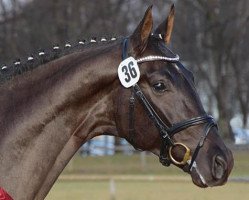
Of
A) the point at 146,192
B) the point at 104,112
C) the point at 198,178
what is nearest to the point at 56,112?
the point at 104,112

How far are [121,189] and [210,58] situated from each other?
1921cm

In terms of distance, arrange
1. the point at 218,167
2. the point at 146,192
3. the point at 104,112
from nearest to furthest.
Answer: the point at 218,167 < the point at 104,112 < the point at 146,192

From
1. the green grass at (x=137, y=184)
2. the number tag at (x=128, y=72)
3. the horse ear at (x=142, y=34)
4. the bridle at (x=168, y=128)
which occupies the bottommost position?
the green grass at (x=137, y=184)

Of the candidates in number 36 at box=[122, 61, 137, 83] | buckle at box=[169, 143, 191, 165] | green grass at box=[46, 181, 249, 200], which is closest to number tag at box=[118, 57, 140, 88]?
number 36 at box=[122, 61, 137, 83]

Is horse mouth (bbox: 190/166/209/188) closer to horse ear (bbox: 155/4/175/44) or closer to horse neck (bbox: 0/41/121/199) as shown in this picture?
horse neck (bbox: 0/41/121/199)

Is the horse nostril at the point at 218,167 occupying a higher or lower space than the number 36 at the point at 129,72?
lower

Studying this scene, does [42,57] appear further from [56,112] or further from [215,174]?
[215,174]

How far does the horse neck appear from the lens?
4.62 m

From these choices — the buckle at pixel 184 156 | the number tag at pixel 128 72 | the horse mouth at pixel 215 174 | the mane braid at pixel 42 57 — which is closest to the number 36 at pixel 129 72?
the number tag at pixel 128 72

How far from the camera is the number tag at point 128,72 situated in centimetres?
464

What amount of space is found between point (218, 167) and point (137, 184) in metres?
20.3

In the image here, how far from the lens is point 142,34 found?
185 inches

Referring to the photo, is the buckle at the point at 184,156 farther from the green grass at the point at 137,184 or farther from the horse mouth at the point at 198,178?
the green grass at the point at 137,184

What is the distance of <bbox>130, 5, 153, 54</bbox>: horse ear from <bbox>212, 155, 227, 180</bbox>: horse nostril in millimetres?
808
